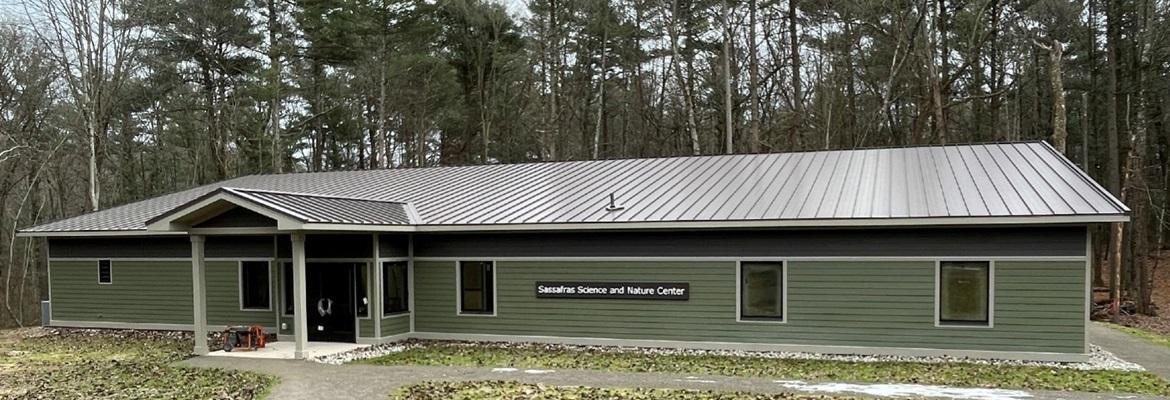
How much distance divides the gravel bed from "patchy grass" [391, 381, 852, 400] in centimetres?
334

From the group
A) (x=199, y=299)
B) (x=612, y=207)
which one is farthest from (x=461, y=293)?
(x=199, y=299)

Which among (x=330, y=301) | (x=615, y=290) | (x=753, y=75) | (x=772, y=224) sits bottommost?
(x=330, y=301)

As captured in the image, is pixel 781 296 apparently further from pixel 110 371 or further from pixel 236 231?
pixel 110 371

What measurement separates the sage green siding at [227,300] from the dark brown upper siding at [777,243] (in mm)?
3648

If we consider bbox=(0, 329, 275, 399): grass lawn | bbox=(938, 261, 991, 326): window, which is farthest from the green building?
bbox=(0, 329, 275, 399): grass lawn

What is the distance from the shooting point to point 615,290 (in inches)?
553

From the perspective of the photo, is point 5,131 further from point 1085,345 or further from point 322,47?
point 1085,345

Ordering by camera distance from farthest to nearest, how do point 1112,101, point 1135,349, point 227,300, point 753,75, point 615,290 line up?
point 753,75
point 1112,101
point 227,300
point 615,290
point 1135,349

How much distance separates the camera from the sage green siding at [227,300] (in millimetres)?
16281

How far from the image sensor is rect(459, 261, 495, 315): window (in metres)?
14.9

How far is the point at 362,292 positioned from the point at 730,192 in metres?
6.87

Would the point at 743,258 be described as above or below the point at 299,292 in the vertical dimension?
above

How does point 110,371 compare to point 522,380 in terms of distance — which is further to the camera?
point 110,371

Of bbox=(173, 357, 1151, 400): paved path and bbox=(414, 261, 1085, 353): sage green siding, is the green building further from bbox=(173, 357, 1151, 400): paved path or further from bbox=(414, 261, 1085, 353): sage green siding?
bbox=(173, 357, 1151, 400): paved path
